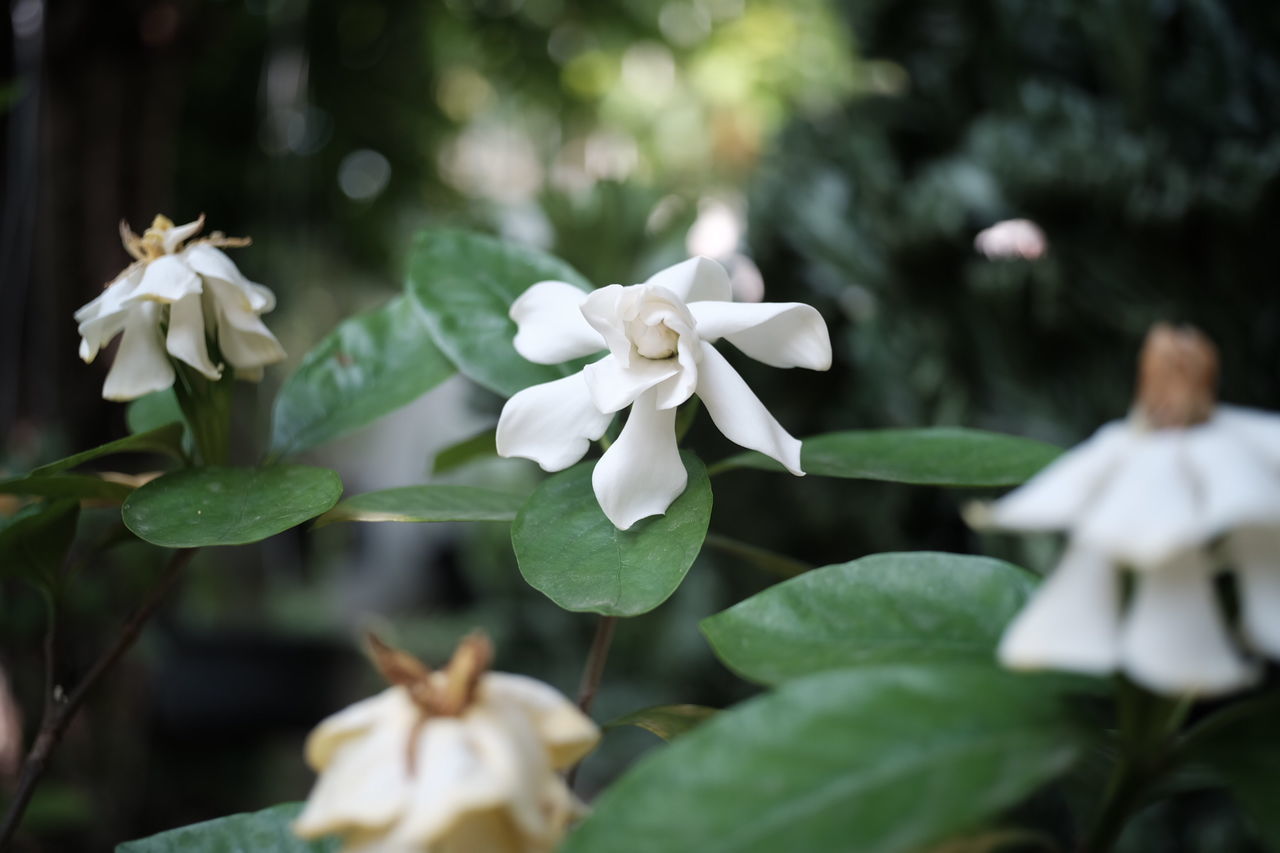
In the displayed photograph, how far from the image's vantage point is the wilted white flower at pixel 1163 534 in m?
0.18

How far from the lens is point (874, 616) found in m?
0.28

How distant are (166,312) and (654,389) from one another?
8.2 inches

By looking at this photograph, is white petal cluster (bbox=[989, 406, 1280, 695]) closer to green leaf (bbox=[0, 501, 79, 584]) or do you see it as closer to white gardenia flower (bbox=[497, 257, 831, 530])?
white gardenia flower (bbox=[497, 257, 831, 530])

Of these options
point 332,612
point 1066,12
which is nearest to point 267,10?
point 1066,12

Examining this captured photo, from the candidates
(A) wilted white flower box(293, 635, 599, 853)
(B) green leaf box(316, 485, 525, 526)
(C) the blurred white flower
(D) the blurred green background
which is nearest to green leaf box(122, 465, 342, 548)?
(B) green leaf box(316, 485, 525, 526)

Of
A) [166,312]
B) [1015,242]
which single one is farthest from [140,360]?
[1015,242]

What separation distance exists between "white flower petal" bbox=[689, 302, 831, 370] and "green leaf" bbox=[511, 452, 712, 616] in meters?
0.05

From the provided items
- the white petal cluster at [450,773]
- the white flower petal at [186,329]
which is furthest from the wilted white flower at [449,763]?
the white flower petal at [186,329]

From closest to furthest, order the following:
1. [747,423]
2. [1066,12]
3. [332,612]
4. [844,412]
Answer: [747,423]
[1066,12]
[844,412]
[332,612]

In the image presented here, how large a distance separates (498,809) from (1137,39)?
1247 millimetres

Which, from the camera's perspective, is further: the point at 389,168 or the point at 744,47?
the point at 744,47

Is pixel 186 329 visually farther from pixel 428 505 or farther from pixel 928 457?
A: pixel 928 457

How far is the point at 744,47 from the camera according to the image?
3.21m

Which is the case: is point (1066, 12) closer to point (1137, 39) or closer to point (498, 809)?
point (1137, 39)
